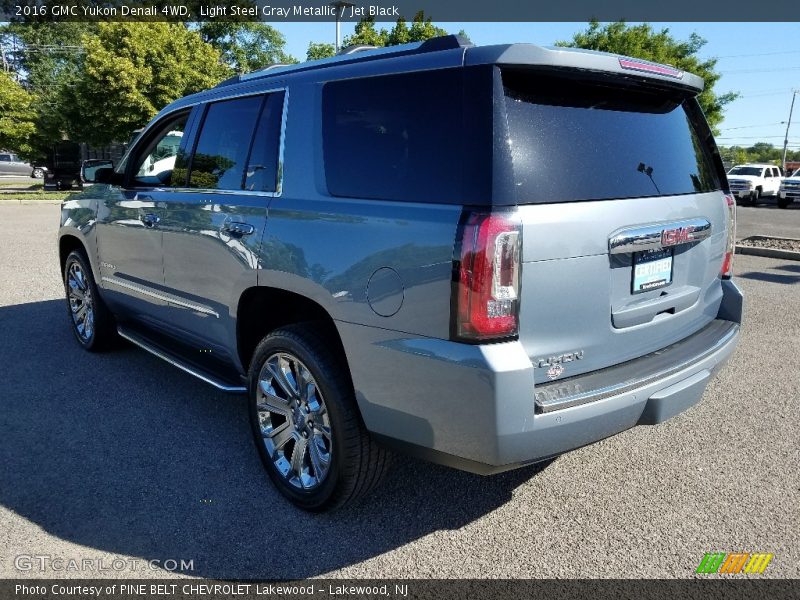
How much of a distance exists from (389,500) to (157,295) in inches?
82.8

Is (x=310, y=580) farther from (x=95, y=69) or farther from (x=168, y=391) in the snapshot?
(x=95, y=69)

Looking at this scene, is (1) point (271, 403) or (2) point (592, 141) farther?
(1) point (271, 403)

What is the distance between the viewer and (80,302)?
5535 mm

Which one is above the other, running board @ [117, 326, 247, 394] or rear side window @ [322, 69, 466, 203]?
rear side window @ [322, 69, 466, 203]

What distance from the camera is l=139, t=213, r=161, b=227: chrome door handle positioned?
4047mm

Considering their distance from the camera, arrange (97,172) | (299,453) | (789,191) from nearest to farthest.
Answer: (299,453) → (97,172) → (789,191)

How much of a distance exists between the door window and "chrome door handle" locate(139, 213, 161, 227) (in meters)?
0.22

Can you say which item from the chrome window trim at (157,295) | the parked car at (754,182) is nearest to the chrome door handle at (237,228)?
the chrome window trim at (157,295)

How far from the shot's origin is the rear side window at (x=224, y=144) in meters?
3.47

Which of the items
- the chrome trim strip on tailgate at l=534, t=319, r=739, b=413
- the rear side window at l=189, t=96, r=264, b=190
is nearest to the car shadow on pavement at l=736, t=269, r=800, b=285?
the chrome trim strip on tailgate at l=534, t=319, r=739, b=413

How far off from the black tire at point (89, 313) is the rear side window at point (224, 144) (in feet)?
6.32

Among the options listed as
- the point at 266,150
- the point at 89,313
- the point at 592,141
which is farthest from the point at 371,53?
the point at 89,313

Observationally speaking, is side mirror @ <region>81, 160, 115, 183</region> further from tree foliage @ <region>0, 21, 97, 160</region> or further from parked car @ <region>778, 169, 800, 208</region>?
parked car @ <region>778, 169, 800, 208</region>

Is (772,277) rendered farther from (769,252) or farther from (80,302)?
(80,302)
